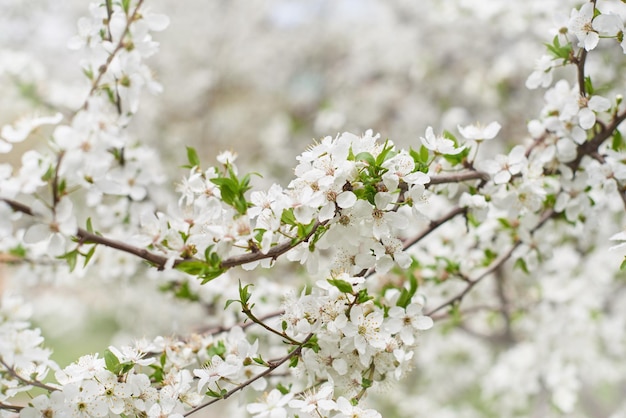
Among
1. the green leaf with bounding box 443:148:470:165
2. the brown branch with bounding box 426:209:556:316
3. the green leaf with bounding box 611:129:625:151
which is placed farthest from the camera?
the brown branch with bounding box 426:209:556:316

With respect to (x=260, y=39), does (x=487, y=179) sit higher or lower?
lower

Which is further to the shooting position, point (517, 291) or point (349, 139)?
point (517, 291)

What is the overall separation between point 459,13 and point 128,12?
2.26 meters

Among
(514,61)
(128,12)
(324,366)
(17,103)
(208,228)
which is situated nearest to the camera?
(208,228)

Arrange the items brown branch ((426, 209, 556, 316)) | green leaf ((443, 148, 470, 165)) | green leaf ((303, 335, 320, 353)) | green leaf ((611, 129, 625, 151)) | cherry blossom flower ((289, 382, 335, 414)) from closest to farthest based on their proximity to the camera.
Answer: cherry blossom flower ((289, 382, 335, 414)) < green leaf ((303, 335, 320, 353)) < green leaf ((443, 148, 470, 165)) < green leaf ((611, 129, 625, 151)) < brown branch ((426, 209, 556, 316))

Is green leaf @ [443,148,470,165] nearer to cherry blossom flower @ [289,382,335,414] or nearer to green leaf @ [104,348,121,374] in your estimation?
cherry blossom flower @ [289,382,335,414]

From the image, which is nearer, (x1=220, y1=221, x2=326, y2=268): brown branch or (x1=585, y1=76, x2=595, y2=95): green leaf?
(x1=220, y1=221, x2=326, y2=268): brown branch

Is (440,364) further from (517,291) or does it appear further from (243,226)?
(243,226)

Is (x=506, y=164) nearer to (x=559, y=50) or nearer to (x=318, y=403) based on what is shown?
(x=559, y=50)

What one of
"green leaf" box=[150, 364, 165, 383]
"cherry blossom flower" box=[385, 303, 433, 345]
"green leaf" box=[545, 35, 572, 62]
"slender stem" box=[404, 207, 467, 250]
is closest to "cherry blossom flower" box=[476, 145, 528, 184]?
"slender stem" box=[404, 207, 467, 250]

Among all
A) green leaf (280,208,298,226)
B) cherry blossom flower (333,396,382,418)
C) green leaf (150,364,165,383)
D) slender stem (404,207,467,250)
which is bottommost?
cherry blossom flower (333,396,382,418)

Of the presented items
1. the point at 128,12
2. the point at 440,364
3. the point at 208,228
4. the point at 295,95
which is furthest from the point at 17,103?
the point at 295,95

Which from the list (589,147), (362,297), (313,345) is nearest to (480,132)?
(589,147)

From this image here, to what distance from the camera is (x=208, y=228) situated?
44.3 inches
